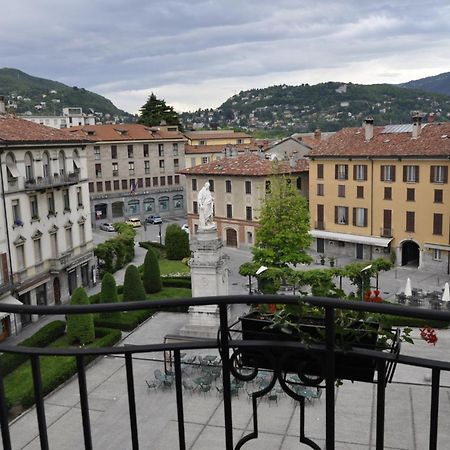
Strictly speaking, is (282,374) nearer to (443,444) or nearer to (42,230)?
(443,444)

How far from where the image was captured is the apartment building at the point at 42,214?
105 feet

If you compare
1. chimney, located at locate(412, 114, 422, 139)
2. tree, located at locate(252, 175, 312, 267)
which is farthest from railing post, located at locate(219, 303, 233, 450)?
chimney, located at locate(412, 114, 422, 139)

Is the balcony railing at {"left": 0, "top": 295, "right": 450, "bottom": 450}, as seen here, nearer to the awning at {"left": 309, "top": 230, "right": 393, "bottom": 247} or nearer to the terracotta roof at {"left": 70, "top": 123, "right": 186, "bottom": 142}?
the awning at {"left": 309, "top": 230, "right": 393, "bottom": 247}

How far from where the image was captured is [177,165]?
7631 centimetres

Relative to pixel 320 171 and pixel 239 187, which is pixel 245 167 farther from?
pixel 320 171

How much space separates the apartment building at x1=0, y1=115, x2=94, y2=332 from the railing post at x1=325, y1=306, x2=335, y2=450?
29.4 metres

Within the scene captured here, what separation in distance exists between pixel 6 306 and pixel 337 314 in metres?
2.24

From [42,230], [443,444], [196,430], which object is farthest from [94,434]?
[42,230]

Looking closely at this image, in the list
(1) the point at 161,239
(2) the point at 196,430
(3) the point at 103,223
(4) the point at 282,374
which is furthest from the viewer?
(3) the point at 103,223

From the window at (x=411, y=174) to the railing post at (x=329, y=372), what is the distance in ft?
139

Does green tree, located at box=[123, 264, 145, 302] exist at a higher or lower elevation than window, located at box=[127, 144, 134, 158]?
lower

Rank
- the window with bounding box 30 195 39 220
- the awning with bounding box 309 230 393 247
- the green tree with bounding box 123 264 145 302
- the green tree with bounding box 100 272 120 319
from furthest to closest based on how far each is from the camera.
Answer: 1. the awning with bounding box 309 230 393 247
2. the window with bounding box 30 195 39 220
3. the green tree with bounding box 123 264 145 302
4. the green tree with bounding box 100 272 120 319

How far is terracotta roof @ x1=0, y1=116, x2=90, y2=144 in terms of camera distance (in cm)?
3247

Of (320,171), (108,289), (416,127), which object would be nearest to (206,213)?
(108,289)
